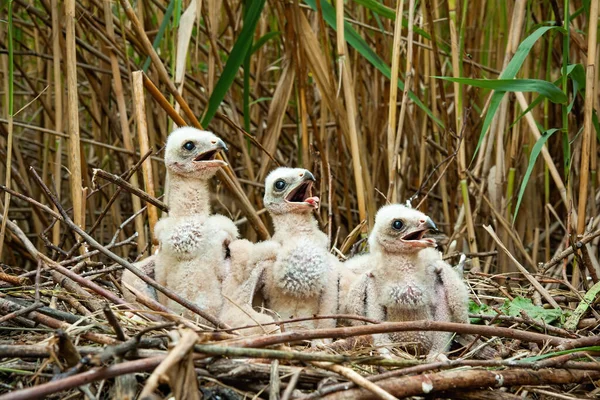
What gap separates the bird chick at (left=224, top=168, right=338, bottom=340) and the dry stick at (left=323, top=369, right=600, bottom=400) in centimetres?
94

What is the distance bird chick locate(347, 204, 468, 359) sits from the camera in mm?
3414

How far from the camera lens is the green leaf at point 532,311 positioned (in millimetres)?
3727

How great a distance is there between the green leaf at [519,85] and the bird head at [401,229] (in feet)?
1.93

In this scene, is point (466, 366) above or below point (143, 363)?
below

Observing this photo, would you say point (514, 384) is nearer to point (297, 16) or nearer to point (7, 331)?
point (7, 331)

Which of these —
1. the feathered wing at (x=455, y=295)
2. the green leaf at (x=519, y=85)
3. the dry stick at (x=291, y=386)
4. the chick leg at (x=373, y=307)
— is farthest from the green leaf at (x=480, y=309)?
the dry stick at (x=291, y=386)

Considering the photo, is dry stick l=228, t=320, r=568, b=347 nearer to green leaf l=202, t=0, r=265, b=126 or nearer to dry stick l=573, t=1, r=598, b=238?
dry stick l=573, t=1, r=598, b=238

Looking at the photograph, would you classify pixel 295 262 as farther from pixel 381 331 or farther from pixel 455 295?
pixel 381 331

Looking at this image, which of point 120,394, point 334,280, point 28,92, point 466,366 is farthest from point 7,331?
point 28,92

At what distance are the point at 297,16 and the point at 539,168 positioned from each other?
6.28 feet

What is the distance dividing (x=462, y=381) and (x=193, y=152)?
4.85 ft

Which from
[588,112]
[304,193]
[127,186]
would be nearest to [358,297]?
[304,193]

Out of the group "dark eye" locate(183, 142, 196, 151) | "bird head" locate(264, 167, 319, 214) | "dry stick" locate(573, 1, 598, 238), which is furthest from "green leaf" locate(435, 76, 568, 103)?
"dark eye" locate(183, 142, 196, 151)

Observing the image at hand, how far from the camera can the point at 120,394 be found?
2494mm
